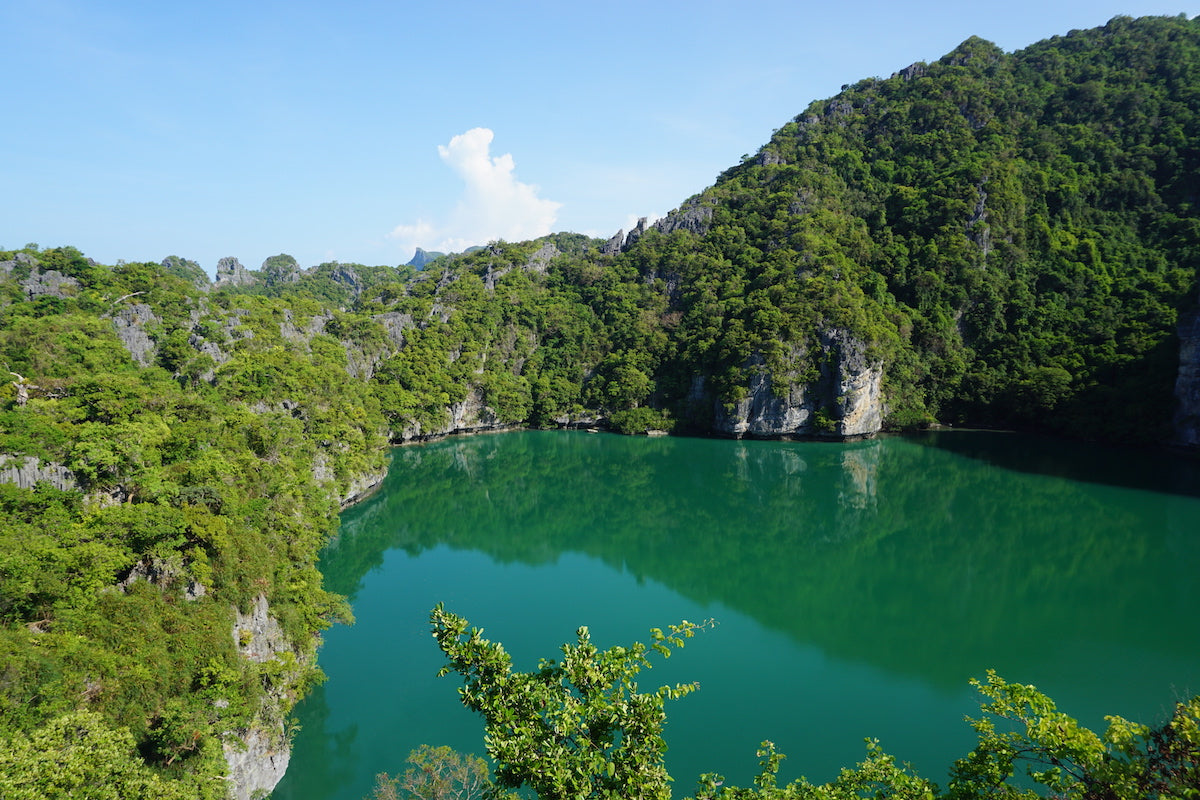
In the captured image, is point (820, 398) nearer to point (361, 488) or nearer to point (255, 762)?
point (361, 488)

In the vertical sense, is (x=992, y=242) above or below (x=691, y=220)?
below

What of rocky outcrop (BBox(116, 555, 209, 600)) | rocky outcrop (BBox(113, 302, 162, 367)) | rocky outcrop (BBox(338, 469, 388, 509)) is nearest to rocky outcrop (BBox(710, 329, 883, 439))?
rocky outcrop (BBox(338, 469, 388, 509))

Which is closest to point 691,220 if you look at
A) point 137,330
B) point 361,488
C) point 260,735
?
point 361,488

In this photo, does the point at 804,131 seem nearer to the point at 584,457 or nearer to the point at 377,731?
the point at 584,457

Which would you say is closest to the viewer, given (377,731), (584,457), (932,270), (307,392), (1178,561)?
(377,731)

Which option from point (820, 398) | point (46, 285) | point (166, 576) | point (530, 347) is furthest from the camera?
point (530, 347)

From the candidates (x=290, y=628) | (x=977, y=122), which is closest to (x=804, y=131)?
(x=977, y=122)

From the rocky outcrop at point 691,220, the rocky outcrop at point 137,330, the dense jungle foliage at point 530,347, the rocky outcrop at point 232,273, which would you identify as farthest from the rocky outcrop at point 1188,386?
the rocky outcrop at point 232,273
